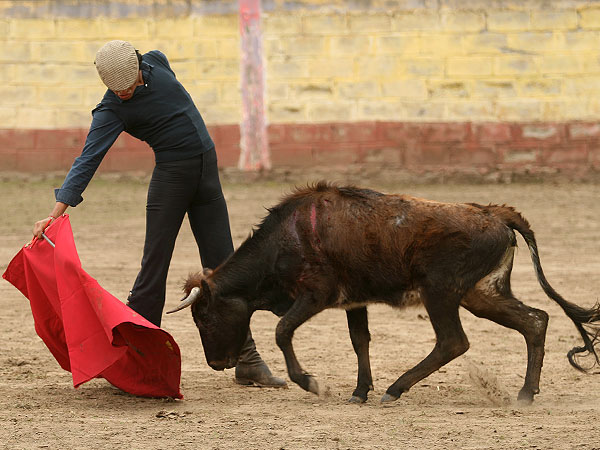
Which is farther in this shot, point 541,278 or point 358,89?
point 358,89

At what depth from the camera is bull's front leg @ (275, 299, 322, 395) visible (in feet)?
18.3

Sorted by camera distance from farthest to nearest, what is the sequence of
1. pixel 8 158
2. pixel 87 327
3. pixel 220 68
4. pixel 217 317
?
1. pixel 8 158
2. pixel 220 68
3. pixel 217 317
4. pixel 87 327

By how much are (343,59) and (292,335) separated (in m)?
10.3

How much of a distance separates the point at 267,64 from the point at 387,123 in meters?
1.94

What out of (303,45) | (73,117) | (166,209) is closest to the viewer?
(166,209)

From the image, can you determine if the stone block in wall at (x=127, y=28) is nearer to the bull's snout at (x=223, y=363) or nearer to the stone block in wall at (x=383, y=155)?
the stone block in wall at (x=383, y=155)

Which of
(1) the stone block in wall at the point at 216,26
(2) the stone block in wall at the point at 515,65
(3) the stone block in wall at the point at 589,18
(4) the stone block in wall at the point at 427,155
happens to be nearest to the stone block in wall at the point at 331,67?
(1) the stone block in wall at the point at 216,26

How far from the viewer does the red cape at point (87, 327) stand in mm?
5609

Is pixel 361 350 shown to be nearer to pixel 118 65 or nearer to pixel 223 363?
pixel 223 363

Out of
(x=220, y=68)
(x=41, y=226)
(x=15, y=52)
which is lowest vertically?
(x=41, y=226)

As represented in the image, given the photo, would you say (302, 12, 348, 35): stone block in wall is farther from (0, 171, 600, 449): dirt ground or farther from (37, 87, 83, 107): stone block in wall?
(0, 171, 600, 449): dirt ground

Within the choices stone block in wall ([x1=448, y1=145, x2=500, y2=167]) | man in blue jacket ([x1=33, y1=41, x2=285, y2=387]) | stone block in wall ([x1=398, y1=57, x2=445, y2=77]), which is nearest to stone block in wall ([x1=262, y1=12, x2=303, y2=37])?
stone block in wall ([x1=398, y1=57, x2=445, y2=77])

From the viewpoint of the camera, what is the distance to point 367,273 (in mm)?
5617

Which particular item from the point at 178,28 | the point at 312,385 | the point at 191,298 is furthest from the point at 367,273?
the point at 178,28
